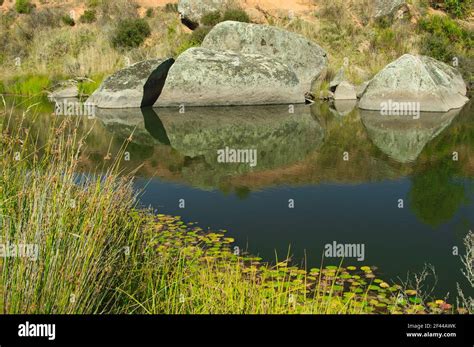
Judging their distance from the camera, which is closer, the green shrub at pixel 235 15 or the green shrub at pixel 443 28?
the green shrub at pixel 443 28

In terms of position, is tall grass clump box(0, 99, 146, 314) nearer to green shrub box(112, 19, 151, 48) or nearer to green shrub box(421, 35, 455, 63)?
green shrub box(421, 35, 455, 63)

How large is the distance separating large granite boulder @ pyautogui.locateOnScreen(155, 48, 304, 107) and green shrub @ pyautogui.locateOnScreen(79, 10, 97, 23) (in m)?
17.7

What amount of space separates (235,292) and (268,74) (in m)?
16.4

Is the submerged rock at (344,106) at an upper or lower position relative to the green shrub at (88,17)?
lower

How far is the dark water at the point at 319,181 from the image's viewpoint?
6.54 meters

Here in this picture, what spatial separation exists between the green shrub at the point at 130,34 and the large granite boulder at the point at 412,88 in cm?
1423

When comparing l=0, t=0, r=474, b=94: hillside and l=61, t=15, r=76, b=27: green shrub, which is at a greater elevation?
l=61, t=15, r=76, b=27: green shrub

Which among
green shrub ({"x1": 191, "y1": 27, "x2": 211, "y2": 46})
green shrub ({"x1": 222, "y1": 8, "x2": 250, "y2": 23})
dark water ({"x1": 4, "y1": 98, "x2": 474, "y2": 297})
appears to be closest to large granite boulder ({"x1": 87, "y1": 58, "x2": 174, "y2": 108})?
dark water ({"x1": 4, "y1": 98, "x2": 474, "y2": 297})

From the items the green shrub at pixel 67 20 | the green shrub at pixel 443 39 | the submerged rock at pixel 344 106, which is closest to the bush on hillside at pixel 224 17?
the green shrub at pixel 443 39

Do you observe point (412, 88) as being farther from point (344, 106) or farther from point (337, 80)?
point (337, 80)

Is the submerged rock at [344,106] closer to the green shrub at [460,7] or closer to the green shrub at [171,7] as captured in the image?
the green shrub at [460,7]

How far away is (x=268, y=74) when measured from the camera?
19594 mm

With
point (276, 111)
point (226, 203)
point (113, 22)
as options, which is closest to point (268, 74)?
point (276, 111)

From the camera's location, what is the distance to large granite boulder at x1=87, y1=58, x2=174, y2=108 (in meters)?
20.1
